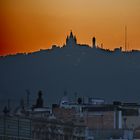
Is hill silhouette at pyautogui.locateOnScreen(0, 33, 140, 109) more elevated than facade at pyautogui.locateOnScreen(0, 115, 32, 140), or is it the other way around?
hill silhouette at pyautogui.locateOnScreen(0, 33, 140, 109)

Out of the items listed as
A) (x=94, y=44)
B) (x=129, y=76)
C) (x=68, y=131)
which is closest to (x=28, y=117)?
(x=68, y=131)

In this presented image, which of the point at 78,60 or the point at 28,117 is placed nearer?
the point at 28,117

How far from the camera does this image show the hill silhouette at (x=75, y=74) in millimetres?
32312

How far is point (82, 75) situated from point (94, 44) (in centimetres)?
382

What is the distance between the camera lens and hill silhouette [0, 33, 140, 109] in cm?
3231

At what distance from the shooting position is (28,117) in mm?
25109

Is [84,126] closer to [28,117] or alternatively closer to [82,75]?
[28,117]

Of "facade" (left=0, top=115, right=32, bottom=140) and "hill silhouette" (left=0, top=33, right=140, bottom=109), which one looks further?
"hill silhouette" (left=0, top=33, right=140, bottom=109)

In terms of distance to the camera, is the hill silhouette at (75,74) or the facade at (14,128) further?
the hill silhouette at (75,74)

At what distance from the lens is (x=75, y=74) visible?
35.1 meters

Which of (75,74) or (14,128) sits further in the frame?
(75,74)

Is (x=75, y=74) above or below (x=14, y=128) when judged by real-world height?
above

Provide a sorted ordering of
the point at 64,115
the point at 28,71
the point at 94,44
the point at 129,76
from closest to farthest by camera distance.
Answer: the point at 64,115 → the point at 94,44 → the point at 28,71 → the point at 129,76

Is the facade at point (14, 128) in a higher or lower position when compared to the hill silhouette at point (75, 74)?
lower
